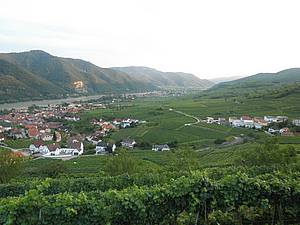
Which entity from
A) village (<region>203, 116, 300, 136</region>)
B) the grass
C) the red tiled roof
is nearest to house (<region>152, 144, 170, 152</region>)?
village (<region>203, 116, 300, 136</region>)

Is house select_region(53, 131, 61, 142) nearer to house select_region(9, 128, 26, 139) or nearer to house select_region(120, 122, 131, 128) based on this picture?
house select_region(9, 128, 26, 139)

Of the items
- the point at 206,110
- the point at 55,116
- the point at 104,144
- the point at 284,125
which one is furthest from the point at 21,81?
the point at 284,125

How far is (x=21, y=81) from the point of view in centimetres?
19688

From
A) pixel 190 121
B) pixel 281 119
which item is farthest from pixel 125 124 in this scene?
pixel 281 119

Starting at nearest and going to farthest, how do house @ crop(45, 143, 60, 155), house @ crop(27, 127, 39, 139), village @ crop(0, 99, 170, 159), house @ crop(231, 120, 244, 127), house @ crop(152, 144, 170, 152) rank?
house @ crop(152, 144, 170, 152) < village @ crop(0, 99, 170, 159) < house @ crop(45, 143, 60, 155) < house @ crop(231, 120, 244, 127) < house @ crop(27, 127, 39, 139)

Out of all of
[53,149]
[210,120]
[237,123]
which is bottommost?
[53,149]

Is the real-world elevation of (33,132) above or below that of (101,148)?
below

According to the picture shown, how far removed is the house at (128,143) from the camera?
256ft

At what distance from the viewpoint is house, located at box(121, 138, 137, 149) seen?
256 ft

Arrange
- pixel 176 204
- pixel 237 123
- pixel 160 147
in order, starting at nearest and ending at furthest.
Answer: pixel 176 204 → pixel 160 147 → pixel 237 123

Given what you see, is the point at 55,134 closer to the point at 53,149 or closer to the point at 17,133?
the point at 17,133

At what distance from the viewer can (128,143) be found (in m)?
79.7

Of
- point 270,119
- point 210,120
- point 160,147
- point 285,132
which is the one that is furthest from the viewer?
point 210,120

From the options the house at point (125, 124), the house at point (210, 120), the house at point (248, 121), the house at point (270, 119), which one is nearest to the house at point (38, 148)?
the house at point (125, 124)
